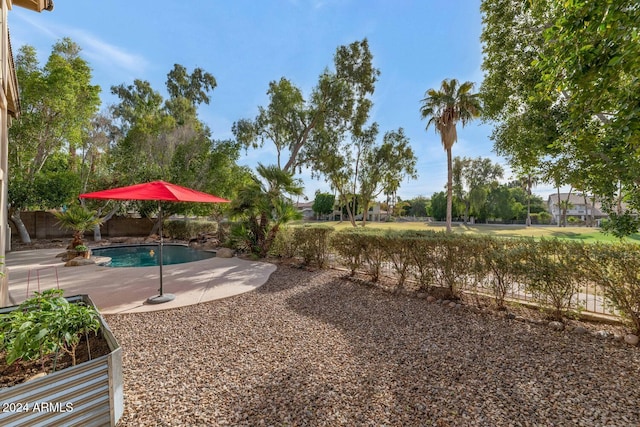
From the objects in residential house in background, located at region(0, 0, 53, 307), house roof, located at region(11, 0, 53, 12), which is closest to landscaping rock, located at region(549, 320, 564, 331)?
residential house in background, located at region(0, 0, 53, 307)

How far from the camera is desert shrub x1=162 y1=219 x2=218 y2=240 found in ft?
58.6

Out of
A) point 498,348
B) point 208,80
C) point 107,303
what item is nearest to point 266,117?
point 208,80

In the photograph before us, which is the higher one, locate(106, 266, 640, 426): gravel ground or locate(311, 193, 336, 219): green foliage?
locate(311, 193, 336, 219): green foliage

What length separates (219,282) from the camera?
6855 millimetres

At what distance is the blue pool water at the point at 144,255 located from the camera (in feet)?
37.3

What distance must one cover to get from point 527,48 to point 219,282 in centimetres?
1015

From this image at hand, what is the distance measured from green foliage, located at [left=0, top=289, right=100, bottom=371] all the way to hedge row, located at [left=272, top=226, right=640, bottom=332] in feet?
17.9

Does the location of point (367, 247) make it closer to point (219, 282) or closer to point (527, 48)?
point (219, 282)

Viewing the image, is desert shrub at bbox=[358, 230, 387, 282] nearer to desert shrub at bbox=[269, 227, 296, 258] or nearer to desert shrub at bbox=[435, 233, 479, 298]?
desert shrub at bbox=[435, 233, 479, 298]

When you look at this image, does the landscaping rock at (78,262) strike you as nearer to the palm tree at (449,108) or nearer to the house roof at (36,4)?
the house roof at (36,4)

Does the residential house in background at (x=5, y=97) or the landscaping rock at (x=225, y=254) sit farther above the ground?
the residential house in background at (x=5, y=97)

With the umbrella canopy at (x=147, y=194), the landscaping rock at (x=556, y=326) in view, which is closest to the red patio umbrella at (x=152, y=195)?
the umbrella canopy at (x=147, y=194)

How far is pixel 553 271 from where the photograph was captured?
13.7 feet

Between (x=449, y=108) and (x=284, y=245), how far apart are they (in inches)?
574
